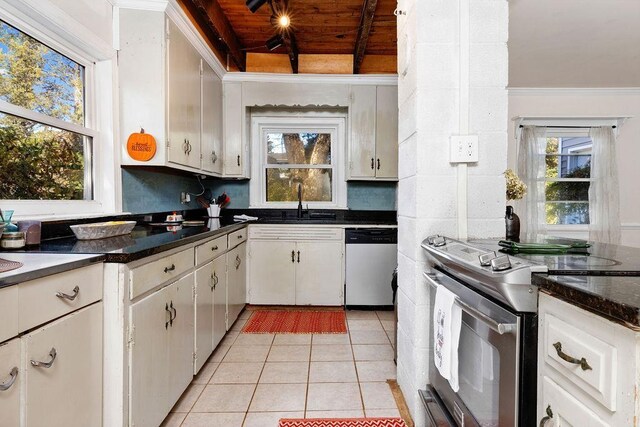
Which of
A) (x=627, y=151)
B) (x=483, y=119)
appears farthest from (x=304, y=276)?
(x=627, y=151)

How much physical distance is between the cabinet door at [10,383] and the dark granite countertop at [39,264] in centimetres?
16

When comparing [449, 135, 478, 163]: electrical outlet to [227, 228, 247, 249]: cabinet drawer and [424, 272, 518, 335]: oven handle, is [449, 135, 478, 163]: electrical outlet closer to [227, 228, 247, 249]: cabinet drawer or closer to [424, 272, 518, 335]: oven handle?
[424, 272, 518, 335]: oven handle

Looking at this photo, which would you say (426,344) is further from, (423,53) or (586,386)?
(423,53)

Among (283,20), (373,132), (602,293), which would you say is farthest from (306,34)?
(602,293)

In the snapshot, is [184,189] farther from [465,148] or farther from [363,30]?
[465,148]

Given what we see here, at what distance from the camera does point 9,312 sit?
899mm

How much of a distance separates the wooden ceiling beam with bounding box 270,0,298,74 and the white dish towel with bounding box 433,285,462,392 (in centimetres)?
255

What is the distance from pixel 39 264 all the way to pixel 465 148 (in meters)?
1.71

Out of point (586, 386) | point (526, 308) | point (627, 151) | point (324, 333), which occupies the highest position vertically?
point (627, 151)

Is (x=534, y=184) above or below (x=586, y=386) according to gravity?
above

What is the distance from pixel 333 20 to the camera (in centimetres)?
327

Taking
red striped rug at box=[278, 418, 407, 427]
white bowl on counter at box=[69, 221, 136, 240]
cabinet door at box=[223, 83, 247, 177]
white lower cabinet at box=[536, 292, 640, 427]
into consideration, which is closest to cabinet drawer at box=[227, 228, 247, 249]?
cabinet door at box=[223, 83, 247, 177]

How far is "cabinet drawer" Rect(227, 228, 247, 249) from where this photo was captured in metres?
2.92

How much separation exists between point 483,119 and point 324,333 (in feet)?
7.02
